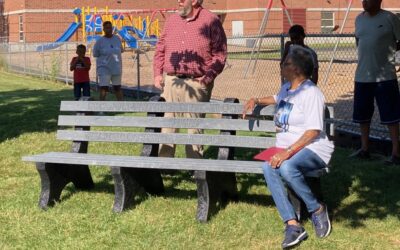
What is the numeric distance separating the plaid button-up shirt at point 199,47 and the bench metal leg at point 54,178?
130 cm

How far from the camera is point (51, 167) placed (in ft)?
18.9

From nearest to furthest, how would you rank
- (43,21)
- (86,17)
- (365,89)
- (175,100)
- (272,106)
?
1. (272,106)
2. (175,100)
3. (365,89)
4. (86,17)
5. (43,21)

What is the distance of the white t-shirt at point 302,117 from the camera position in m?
4.71

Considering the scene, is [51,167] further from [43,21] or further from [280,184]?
[43,21]

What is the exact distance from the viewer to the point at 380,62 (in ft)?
23.4

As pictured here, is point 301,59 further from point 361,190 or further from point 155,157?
point 361,190

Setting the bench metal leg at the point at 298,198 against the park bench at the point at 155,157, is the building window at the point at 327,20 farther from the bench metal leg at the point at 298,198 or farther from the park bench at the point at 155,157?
the bench metal leg at the point at 298,198

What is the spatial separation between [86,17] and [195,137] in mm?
34150

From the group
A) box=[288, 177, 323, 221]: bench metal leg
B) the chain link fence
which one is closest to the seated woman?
box=[288, 177, 323, 221]: bench metal leg

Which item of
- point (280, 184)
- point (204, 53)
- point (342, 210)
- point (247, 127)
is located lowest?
point (342, 210)

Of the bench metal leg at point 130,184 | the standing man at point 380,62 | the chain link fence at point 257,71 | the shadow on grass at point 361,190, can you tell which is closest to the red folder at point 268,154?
the shadow on grass at point 361,190

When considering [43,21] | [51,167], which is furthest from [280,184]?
[43,21]

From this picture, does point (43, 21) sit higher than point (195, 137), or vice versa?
point (43, 21)

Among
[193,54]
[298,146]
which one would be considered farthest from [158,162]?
[193,54]
